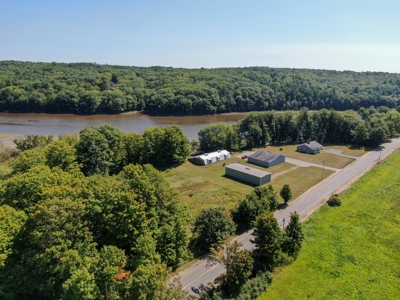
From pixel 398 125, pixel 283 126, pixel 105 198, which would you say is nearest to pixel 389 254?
pixel 105 198

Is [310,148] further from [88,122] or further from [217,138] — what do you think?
[88,122]

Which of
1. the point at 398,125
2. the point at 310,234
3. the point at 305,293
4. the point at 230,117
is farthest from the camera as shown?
the point at 230,117

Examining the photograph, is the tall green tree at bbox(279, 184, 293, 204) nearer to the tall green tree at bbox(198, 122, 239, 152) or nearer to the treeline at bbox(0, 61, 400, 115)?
the tall green tree at bbox(198, 122, 239, 152)

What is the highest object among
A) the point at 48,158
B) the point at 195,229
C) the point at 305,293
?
the point at 48,158

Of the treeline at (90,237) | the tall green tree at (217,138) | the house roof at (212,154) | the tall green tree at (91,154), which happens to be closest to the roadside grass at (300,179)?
the house roof at (212,154)

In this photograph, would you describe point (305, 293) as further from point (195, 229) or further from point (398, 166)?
point (398, 166)

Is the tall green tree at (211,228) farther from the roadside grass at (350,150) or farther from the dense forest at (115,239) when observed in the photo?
the roadside grass at (350,150)

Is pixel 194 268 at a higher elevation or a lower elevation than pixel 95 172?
lower
